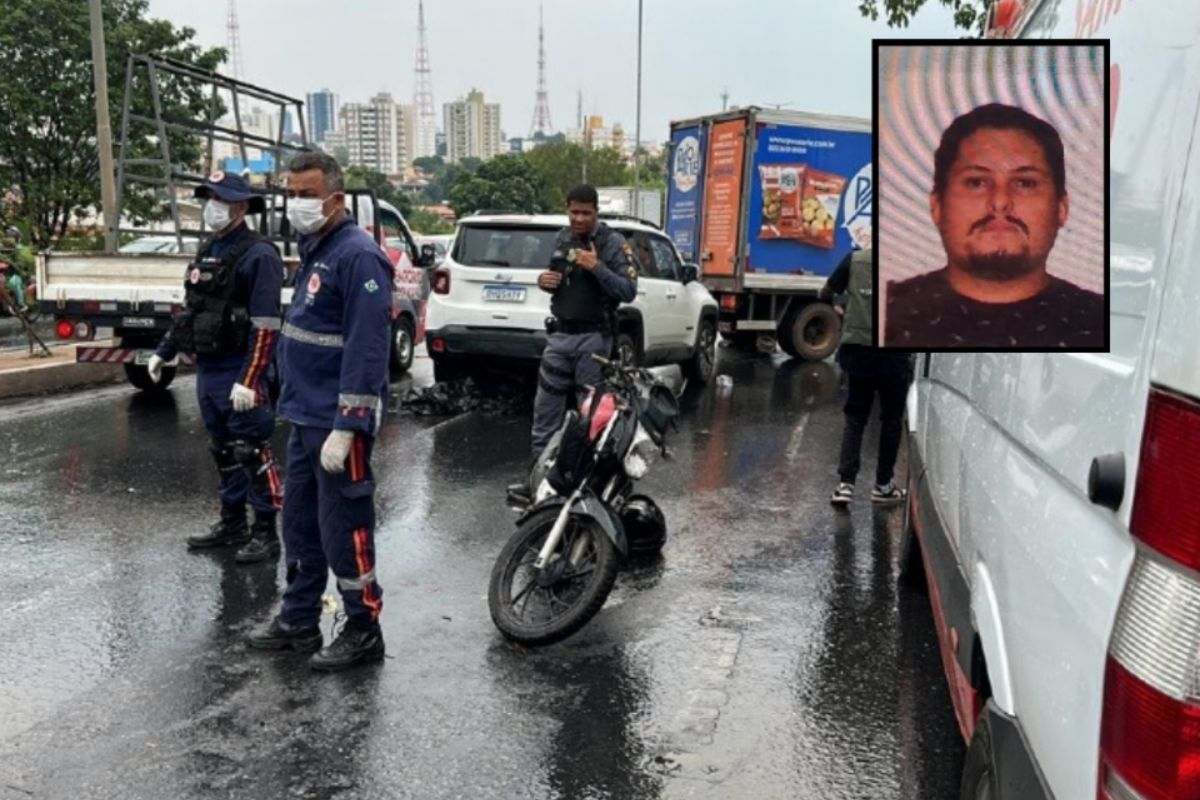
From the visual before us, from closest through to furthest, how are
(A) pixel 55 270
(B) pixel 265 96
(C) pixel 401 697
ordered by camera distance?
(C) pixel 401 697 < (A) pixel 55 270 < (B) pixel 265 96

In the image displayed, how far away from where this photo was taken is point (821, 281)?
578 inches

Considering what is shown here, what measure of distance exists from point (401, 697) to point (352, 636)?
39cm

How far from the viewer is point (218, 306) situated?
544 cm

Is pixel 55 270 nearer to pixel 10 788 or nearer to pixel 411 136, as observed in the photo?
pixel 10 788

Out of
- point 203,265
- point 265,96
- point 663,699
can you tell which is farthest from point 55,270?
point 663,699

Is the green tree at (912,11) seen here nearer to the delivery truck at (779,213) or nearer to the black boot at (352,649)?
the delivery truck at (779,213)

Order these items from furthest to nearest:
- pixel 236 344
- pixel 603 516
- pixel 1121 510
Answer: pixel 236 344 → pixel 603 516 → pixel 1121 510

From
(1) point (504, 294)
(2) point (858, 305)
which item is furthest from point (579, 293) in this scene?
(1) point (504, 294)

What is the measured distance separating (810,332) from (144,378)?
8.67 m

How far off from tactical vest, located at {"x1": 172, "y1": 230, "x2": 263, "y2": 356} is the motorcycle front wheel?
76.2 inches

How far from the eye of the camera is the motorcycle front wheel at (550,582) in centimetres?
433

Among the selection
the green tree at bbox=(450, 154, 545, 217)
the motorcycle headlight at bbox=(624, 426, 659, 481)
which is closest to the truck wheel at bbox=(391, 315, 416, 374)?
the motorcycle headlight at bbox=(624, 426, 659, 481)

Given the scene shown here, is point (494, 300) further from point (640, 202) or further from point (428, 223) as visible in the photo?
point (428, 223)

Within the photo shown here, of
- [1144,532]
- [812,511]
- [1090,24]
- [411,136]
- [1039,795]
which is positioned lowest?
[812,511]
